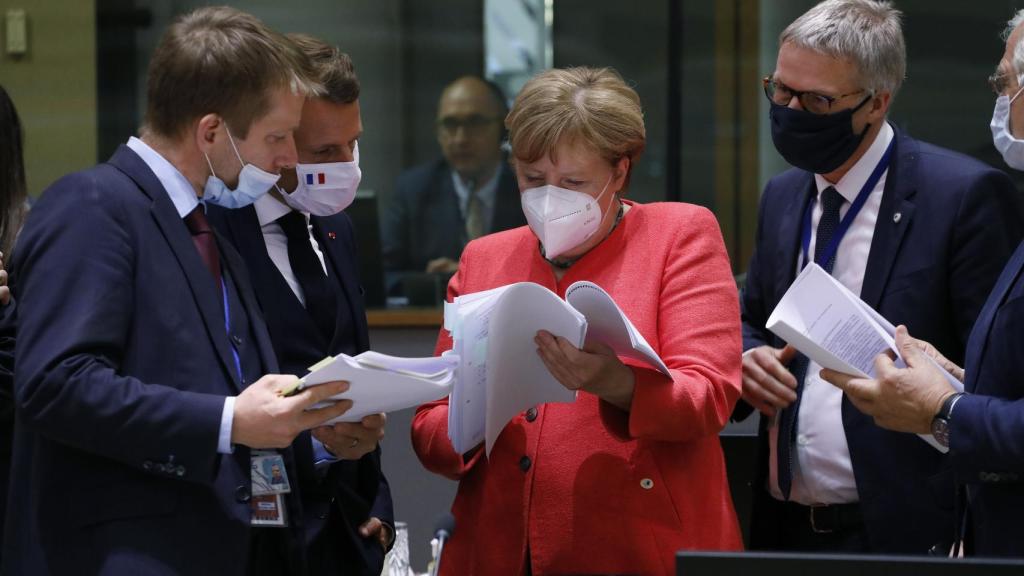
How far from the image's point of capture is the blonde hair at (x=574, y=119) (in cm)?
228

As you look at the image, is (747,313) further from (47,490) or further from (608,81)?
(47,490)

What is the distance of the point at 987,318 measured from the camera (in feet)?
6.82

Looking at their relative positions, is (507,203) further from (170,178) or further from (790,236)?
(170,178)

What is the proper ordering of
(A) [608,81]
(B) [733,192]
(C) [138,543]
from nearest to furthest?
(C) [138,543] < (A) [608,81] < (B) [733,192]

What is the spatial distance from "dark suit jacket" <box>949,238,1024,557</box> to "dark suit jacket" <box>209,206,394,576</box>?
1.09 m

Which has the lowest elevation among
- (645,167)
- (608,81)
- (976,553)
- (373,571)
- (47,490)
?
(373,571)

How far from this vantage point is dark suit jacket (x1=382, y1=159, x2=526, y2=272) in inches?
179

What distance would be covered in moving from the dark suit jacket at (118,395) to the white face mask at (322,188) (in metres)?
0.45

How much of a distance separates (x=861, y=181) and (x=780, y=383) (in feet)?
1.50

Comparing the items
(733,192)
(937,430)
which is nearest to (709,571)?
(937,430)

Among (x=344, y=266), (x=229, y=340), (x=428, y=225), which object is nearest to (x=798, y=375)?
(x=344, y=266)

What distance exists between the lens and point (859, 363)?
84.4 inches

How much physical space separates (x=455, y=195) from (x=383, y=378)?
8.94 ft

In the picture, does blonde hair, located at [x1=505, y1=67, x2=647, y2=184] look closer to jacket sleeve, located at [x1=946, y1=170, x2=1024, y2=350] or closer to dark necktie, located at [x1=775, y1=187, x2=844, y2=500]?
dark necktie, located at [x1=775, y1=187, x2=844, y2=500]
